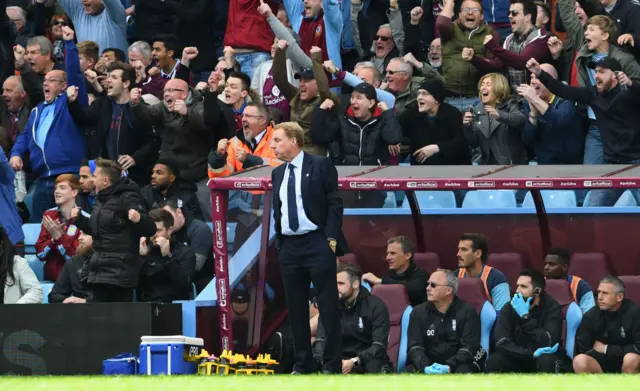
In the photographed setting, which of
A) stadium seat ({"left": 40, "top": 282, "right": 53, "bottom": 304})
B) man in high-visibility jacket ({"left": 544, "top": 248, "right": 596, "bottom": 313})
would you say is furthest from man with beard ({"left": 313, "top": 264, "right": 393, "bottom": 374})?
stadium seat ({"left": 40, "top": 282, "right": 53, "bottom": 304})

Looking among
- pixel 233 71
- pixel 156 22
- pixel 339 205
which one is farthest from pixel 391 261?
pixel 156 22

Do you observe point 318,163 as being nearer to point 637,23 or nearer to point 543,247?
point 543,247

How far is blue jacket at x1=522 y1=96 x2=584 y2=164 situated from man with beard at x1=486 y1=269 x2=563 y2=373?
9.57ft

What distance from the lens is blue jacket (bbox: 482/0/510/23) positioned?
1839 cm

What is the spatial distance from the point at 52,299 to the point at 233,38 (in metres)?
5.37

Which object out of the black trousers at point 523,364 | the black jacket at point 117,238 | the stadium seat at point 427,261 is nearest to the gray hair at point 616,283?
the black trousers at point 523,364

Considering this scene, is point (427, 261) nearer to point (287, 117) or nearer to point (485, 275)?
point (485, 275)

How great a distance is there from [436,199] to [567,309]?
3127 millimetres

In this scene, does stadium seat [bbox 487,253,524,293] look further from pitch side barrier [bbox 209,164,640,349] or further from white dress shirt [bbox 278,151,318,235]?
white dress shirt [bbox 278,151,318,235]

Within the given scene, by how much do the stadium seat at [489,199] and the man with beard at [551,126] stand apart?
1.66ft

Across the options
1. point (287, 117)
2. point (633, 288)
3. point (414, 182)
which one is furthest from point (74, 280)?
point (633, 288)

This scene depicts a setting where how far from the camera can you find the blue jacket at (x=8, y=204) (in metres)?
15.2

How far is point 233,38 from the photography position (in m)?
18.5

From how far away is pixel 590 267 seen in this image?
1484 centimetres
